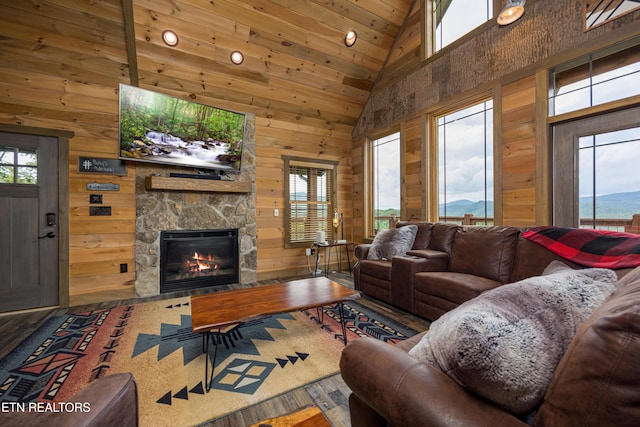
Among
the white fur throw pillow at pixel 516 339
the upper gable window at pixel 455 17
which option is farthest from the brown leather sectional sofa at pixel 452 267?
the upper gable window at pixel 455 17

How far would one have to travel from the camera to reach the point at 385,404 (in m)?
0.78

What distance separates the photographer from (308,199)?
500 centimetres

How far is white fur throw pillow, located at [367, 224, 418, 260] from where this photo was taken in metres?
3.46

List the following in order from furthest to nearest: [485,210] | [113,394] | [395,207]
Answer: [395,207], [485,210], [113,394]

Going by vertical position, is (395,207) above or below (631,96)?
below

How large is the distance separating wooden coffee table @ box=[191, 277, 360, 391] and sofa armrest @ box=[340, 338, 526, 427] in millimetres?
1080

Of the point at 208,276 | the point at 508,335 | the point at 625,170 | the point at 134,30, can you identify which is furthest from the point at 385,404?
the point at 134,30

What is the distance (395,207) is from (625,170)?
2.60 meters

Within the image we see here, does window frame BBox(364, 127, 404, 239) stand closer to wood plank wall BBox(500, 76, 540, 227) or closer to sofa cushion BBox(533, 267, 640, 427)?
wood plank wall BBox(500, 76, 540, 227)

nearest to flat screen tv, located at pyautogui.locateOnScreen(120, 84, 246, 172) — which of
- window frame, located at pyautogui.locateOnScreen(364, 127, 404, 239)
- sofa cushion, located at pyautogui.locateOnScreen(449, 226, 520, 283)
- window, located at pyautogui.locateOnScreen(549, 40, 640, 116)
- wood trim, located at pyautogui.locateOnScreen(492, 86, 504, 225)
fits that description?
window frame, located at pyautogui.locateOnScreen(364, 127, 404, 239)

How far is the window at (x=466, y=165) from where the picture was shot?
3.28 m

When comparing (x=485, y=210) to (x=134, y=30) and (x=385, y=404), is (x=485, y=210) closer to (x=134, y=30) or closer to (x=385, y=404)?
(x=385, y=404)

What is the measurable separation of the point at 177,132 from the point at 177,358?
9.35 feet

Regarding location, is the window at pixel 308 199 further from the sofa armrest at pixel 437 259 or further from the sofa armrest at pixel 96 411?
the sofa armrest at pixel 96 411
